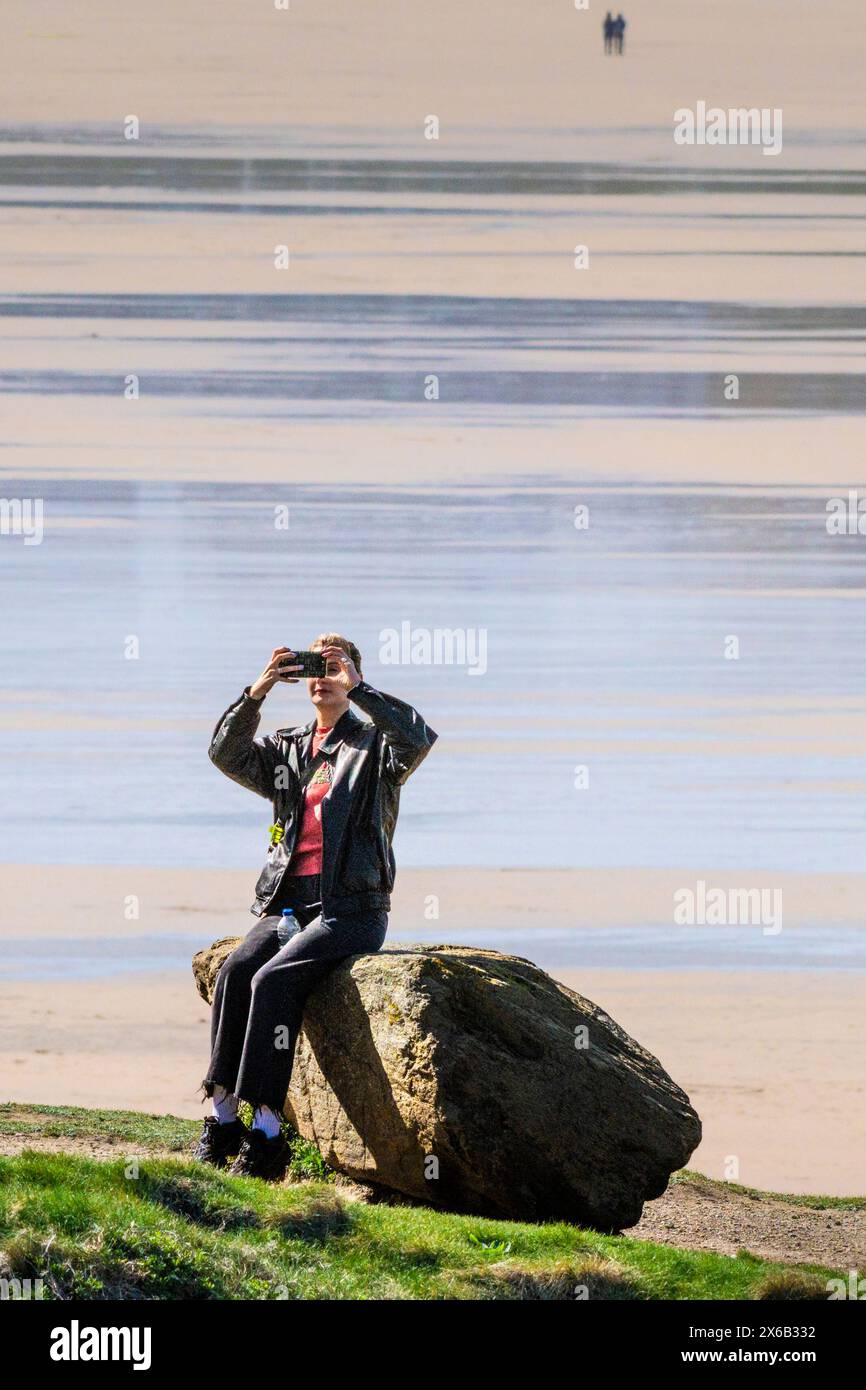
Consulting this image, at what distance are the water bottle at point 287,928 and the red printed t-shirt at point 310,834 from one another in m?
0.18

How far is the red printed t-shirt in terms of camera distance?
946 cm

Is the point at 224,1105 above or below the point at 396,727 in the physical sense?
below

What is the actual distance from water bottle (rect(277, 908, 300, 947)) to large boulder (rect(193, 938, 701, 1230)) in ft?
0.90

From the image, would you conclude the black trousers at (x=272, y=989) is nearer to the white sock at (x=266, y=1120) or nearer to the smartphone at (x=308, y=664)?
the white sock at (x=266, y=1120)

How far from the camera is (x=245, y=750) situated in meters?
9.57

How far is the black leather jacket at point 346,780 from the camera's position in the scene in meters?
9.34

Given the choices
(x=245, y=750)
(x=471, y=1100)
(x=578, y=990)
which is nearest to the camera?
(x=471, y=1100)

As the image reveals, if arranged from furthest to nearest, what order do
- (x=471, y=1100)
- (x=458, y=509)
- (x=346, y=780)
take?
(x=458, y=509) < (x=346, y=780) < (x=471, y=1100)

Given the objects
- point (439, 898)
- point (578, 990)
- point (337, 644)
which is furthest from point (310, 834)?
point (439, 898)

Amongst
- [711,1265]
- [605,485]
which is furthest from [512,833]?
[605,485]

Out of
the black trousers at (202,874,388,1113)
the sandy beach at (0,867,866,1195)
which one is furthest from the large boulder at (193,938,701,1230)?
the sandy beach at (0,867,866,1195)

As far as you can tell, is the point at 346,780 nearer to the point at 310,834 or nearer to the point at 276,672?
the point at 310,834

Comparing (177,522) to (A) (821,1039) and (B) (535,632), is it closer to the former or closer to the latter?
(B) (535,632)

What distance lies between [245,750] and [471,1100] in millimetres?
1788
